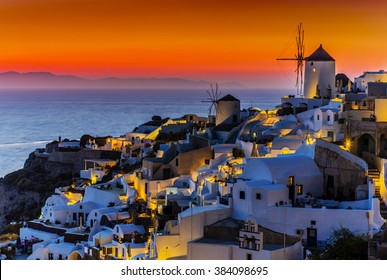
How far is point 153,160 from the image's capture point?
16.8 metres

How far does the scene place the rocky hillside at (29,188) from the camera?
2153cm

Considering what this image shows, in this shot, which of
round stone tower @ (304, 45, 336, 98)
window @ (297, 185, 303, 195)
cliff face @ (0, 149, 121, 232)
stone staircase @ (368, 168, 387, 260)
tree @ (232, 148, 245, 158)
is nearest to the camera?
stone staircase @ (368, 168, 387, 260)

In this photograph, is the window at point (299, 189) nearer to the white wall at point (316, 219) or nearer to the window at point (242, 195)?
the white wall at point (316, 219)

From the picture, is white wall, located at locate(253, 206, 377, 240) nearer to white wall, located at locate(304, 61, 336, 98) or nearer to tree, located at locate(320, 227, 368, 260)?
tree, located at locate(320, 227, 368, 260)

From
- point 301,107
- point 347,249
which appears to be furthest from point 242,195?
point 301,107

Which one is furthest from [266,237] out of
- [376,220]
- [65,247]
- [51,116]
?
[51,116]

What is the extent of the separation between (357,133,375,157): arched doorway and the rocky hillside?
959cm

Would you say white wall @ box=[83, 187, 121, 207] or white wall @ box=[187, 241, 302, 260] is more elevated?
white wall @ box=[187, 241, 302, 260]

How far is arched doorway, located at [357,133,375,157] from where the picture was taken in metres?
13.6

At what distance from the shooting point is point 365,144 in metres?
13.7

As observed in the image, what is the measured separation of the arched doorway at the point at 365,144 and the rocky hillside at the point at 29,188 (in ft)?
31.5

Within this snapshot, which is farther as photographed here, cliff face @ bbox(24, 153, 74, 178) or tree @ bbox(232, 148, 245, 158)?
cliff face @ bbox(24, 153, 74, 178)

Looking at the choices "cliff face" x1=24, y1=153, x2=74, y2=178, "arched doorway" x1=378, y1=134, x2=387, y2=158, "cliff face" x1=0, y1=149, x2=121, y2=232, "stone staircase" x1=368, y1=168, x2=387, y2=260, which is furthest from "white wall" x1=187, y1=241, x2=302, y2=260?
"cliff face" x1=24, y1=153, x2=74, y2=178

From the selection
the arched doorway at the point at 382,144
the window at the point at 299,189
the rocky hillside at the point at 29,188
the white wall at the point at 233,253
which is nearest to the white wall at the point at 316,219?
the white wall at the point at 233,253
